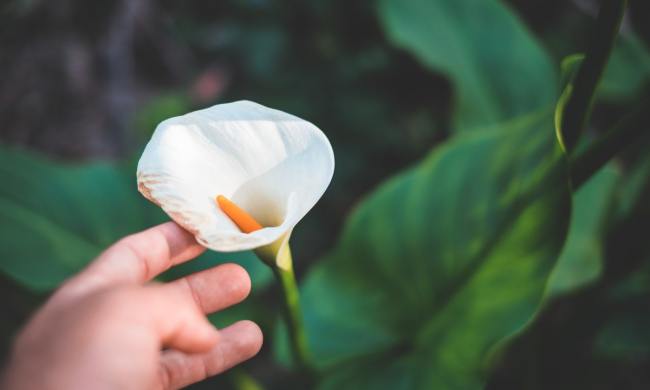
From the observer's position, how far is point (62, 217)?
0.98 m

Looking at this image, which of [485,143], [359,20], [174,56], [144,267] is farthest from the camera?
[174,56]

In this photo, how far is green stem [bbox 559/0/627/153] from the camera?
0.57m

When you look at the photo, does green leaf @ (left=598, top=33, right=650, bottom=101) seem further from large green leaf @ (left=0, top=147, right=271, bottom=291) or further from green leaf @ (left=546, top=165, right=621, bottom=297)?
large green leaf @ (left=0, top=147, right=271, bottom=291)

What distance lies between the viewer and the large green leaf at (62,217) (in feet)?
2.95

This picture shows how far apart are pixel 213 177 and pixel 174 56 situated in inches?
58.1

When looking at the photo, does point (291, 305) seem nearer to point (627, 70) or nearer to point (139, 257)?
point (139, 257)

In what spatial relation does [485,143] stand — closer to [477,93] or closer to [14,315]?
[477,93]

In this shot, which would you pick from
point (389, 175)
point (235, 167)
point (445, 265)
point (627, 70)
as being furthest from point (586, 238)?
point (235, 167)

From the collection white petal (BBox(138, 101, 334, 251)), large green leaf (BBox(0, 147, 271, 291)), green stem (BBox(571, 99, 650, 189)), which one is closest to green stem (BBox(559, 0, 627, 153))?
green stem (BBox(571, 99, 650, 189))

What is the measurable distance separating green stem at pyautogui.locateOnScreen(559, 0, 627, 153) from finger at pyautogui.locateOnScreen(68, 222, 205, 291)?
0.49 meters

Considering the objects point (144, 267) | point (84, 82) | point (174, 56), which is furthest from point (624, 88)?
point (84, 82)

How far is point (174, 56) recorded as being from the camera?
1.90 meters

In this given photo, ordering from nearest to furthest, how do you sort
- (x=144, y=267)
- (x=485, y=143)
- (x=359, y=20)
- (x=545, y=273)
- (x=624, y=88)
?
1. (x=144, y=267)
2. (x=545, y=273)
3. (x=485, y=143)
4. (x=624, y=88)
5. (x=359, y=20)

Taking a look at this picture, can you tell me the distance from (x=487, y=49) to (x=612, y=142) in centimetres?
61
